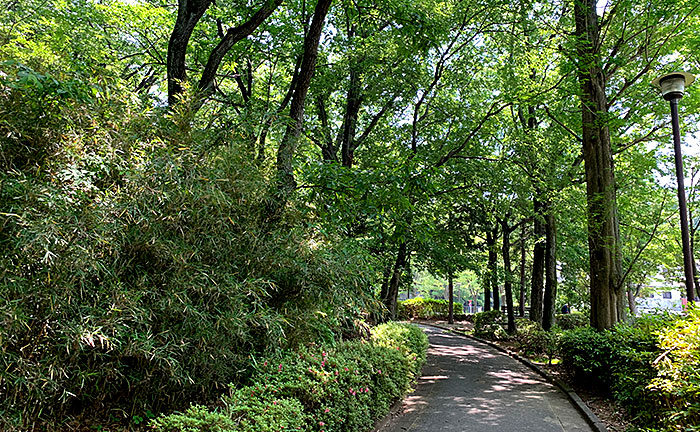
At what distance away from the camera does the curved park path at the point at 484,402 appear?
212 inches

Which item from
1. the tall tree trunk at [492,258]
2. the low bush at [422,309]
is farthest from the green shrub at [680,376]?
the low bush at [422,309]

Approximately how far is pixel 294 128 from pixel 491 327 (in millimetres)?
12004

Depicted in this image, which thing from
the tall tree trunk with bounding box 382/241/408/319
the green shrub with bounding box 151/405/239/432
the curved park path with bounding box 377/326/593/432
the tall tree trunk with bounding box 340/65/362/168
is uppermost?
the tall tree trunk with bounding box 340/65/362/168

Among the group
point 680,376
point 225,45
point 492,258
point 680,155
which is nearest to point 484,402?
point 680,376

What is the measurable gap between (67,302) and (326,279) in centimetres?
251

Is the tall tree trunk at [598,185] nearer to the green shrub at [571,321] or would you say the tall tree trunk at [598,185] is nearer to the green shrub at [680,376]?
the green shrub at [680,376]

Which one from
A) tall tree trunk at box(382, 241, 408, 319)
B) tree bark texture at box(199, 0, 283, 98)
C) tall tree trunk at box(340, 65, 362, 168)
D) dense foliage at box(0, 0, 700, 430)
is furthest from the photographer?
tall tree trunk at box(382, 241, 408, 319)

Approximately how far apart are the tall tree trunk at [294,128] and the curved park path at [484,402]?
10.3 ft

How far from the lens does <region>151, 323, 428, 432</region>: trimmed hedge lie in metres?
3.21

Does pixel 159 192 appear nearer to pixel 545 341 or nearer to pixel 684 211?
pixel 684 211

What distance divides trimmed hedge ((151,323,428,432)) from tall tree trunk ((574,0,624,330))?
4.06m

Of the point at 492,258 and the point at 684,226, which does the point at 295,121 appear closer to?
the point at 684,226

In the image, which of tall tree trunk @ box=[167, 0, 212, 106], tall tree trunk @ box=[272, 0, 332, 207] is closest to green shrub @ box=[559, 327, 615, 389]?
tall tree trunk @ box=[272, 0, 332, 207]

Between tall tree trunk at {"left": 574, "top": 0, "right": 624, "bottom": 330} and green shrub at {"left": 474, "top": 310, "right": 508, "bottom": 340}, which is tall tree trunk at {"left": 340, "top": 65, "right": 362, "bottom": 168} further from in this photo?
green shrub at {"left": 474, "top": 310, "right": 508, "bottom": 340}
